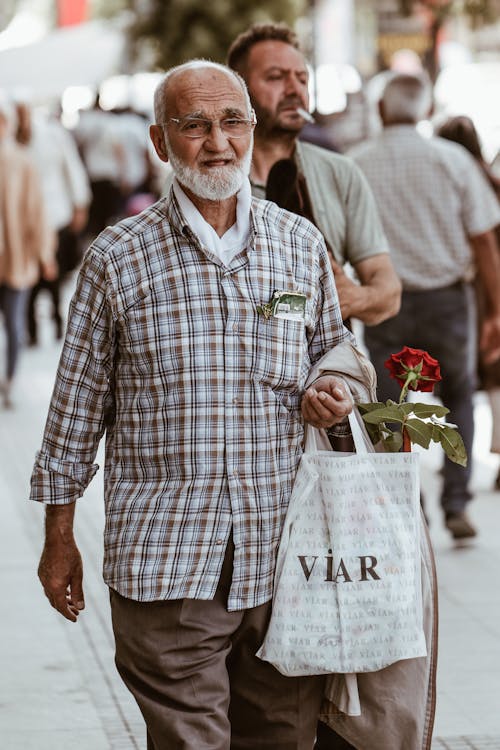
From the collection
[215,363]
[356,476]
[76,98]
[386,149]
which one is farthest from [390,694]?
[76,98]

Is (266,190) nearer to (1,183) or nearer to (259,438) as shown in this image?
(259,438)

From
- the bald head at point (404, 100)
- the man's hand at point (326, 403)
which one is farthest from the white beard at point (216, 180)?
the bald head at point (404, 100)

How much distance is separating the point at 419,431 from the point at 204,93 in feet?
2.89

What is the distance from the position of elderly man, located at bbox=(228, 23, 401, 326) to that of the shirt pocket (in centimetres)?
110

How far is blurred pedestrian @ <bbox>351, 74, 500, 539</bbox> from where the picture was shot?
6906 millimetres

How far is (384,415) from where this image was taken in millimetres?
3404

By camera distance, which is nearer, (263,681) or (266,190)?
(263,681)

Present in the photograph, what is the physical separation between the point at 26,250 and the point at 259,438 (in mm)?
8326

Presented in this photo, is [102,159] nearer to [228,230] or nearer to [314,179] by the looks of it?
[314,179]

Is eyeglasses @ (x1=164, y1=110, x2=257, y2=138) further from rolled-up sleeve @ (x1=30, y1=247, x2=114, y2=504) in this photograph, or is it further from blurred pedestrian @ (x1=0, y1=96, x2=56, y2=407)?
blurred pedestrian @ (x1=0, y1=96, x2=56, y2=407)

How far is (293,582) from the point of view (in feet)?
10.8

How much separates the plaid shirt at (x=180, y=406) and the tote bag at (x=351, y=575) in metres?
0.08

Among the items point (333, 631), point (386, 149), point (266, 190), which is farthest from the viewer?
point (386, 149)

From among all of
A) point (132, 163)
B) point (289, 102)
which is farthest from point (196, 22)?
point (289, 102)
